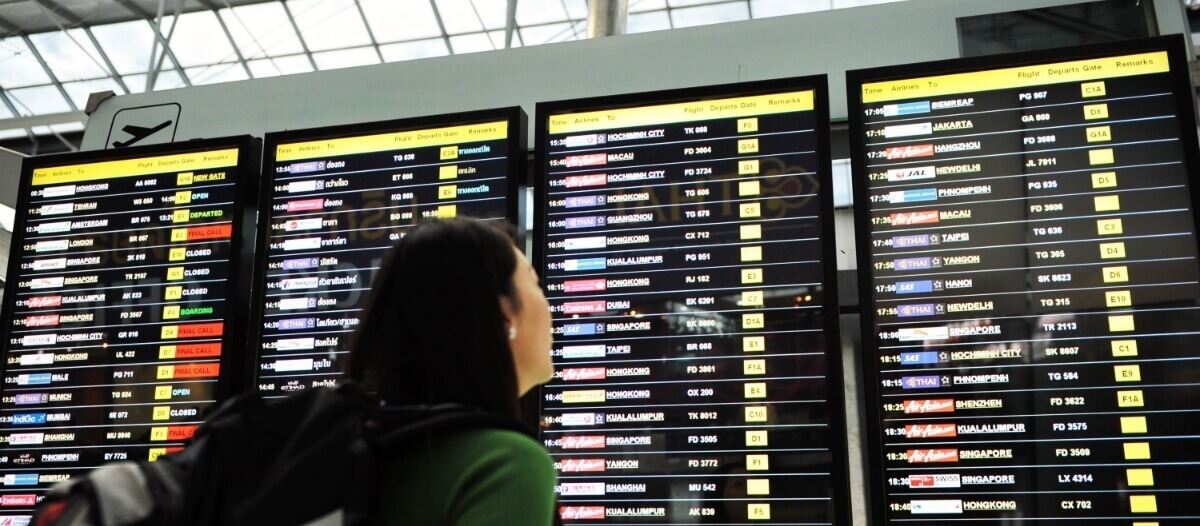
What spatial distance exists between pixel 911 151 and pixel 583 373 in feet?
4.46

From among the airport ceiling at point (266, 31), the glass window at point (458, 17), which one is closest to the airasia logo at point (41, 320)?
the airport ceiling at point (266, 31)

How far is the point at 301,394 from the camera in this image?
1.31 meters

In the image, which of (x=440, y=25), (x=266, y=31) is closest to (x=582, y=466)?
(x=440, y=25)

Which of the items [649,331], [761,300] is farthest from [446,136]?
[761,300]

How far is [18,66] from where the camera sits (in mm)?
19844

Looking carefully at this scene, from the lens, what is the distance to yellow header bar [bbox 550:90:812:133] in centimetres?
370

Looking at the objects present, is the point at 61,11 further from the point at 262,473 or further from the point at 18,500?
the point at 262,473

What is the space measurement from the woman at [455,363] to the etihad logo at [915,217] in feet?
6.86

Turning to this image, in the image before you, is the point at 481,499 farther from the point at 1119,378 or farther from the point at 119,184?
the point at 119,184

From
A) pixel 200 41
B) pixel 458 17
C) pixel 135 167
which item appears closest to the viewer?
pixel 135 167

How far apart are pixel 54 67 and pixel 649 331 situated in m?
19.8

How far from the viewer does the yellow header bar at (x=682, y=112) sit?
370 cm

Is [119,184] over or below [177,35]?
below

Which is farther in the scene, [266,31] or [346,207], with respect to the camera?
[266,31]
